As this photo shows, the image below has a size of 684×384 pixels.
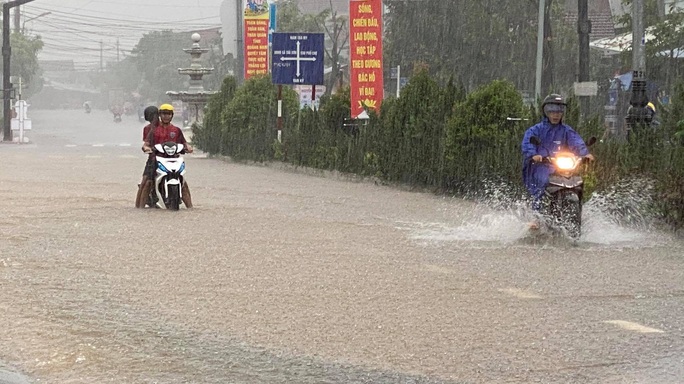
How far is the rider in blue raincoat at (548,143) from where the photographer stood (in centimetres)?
1416

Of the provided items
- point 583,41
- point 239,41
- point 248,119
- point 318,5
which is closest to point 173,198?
point 583,41

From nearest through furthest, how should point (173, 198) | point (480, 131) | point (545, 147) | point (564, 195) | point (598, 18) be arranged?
→ point (564, 195) → point (545, 147) → point (173, 198) → point (480, 131) → point (598, 18)

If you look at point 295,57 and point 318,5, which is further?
point 318,5

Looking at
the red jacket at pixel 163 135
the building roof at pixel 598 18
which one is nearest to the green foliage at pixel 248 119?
the red jacket at pixel 163 135

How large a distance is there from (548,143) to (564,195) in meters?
0.65

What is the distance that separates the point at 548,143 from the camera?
1430 centimetres

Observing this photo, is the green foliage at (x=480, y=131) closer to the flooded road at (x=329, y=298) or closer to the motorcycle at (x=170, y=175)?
the flooded road at (x=329, y=298)

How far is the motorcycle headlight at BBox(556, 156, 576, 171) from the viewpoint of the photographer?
14.0 meters

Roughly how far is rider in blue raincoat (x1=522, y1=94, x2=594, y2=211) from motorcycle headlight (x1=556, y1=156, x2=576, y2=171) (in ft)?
0.41

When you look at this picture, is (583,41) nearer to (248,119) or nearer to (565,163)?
(248,119)

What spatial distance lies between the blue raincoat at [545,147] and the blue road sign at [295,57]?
706 inches

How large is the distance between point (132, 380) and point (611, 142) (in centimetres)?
1176

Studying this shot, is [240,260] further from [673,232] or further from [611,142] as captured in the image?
[611,142]

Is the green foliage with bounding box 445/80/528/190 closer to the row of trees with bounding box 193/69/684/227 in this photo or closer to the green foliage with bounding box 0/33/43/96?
the row of trees with bounding box 193/69/684/227
